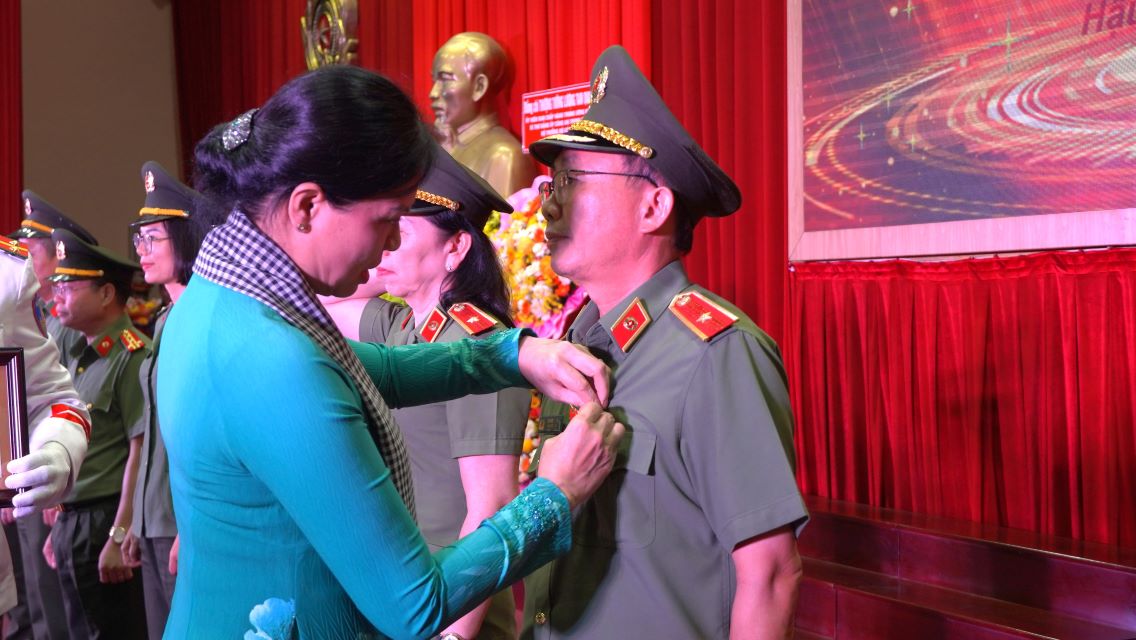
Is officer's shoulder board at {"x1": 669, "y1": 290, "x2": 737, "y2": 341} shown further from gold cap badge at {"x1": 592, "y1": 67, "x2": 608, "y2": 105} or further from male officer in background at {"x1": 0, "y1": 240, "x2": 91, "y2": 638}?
male officer in background at {"x1": 0, "y1": 240, "x2": 91, "y2": 638}

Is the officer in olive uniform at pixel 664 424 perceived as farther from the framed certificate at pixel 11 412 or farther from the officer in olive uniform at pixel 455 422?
the framed certificate at pixel 11 412

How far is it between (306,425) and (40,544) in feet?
11.2

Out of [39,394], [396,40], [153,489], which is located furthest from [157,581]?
[396,40]

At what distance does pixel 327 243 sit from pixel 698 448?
522mm

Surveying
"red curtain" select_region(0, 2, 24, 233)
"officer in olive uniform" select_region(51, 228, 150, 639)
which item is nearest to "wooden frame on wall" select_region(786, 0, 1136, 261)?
"officer in olive uniform" select_region(51, 228, 150, 639)

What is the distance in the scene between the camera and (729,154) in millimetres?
4004

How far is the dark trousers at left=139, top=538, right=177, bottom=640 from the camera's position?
2949 mm

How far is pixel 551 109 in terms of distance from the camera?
14.8 ft

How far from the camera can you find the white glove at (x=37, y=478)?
1706 mm

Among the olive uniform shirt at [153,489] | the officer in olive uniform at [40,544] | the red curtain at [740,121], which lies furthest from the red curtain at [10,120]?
the red curtain at [740,121]

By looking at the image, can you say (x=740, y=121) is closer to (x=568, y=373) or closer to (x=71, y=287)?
(x=71, y=287)

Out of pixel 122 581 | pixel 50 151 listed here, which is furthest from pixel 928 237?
pixel 50 151

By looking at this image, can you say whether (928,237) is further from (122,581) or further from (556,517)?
(122,581)

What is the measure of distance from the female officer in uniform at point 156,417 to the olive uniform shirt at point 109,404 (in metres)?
0.31
